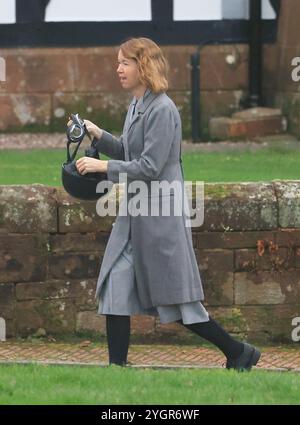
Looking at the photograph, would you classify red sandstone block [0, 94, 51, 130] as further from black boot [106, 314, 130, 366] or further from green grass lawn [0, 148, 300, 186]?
black boot [106, 314, 130, 366]

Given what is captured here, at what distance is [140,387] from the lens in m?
6.50

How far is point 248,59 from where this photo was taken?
1505 centimetres

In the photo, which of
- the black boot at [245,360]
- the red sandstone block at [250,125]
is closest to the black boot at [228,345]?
the black boot at [245,360]

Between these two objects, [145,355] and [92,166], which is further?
[145,355]

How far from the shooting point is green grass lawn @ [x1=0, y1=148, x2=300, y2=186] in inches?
440

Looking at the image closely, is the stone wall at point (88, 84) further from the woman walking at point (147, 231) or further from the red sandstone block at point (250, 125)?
the woman walking at point (147, 231)

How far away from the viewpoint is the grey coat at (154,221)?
7.03m

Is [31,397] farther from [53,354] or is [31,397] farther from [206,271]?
[206,271]

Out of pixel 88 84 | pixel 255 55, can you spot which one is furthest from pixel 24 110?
pixel 255 55

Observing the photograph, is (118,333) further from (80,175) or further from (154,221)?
(80,175)

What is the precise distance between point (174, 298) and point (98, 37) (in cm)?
800

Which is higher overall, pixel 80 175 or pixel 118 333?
pixel 80 175

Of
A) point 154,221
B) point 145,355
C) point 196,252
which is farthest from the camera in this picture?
point 196,252

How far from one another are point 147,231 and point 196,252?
2225 mm
